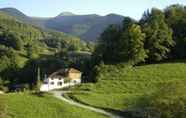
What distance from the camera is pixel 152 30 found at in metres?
91.0

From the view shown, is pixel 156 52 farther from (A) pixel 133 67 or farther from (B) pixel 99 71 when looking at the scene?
(B) pixel 99 71

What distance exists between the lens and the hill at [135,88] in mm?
49059

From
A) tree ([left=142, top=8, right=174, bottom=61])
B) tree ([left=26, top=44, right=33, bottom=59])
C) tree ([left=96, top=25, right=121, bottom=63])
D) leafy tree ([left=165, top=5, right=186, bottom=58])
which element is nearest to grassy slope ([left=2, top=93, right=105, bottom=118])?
tree ([left=96, top=25, right=121, bottom=63])

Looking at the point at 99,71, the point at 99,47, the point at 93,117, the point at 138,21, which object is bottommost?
the point at 93,117

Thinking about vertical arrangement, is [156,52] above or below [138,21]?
below

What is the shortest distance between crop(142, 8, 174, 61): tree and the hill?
499 cm

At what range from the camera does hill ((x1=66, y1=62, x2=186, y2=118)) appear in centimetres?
4906

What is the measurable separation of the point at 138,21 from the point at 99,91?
112ft

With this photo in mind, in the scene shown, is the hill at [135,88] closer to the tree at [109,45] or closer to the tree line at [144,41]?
the tree line at [144,41]

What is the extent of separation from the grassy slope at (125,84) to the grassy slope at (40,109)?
536 cm

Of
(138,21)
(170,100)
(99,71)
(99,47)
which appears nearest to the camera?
(170,100)

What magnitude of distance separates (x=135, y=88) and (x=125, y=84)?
2.99 meters

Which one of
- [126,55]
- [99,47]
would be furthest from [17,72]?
[126,55]

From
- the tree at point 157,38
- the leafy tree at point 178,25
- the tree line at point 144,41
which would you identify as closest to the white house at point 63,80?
the tree line at point 144,41
